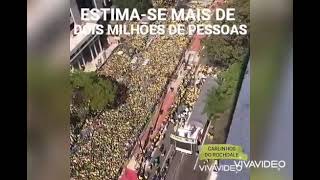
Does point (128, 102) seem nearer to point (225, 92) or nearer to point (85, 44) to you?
point (85, 44)

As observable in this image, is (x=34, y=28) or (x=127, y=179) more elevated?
(x=34, y=28)

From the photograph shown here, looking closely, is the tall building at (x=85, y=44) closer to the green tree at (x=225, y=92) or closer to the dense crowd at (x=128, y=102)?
the dense crowd at (x=128, y=102)

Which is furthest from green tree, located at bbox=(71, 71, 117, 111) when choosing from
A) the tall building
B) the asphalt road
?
the asphalt road

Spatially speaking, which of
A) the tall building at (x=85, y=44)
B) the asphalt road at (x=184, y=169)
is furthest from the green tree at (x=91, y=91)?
the asphalt road at (x=184, y=169)

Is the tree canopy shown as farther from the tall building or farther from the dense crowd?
the tall building

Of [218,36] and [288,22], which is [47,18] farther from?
[288,22]
